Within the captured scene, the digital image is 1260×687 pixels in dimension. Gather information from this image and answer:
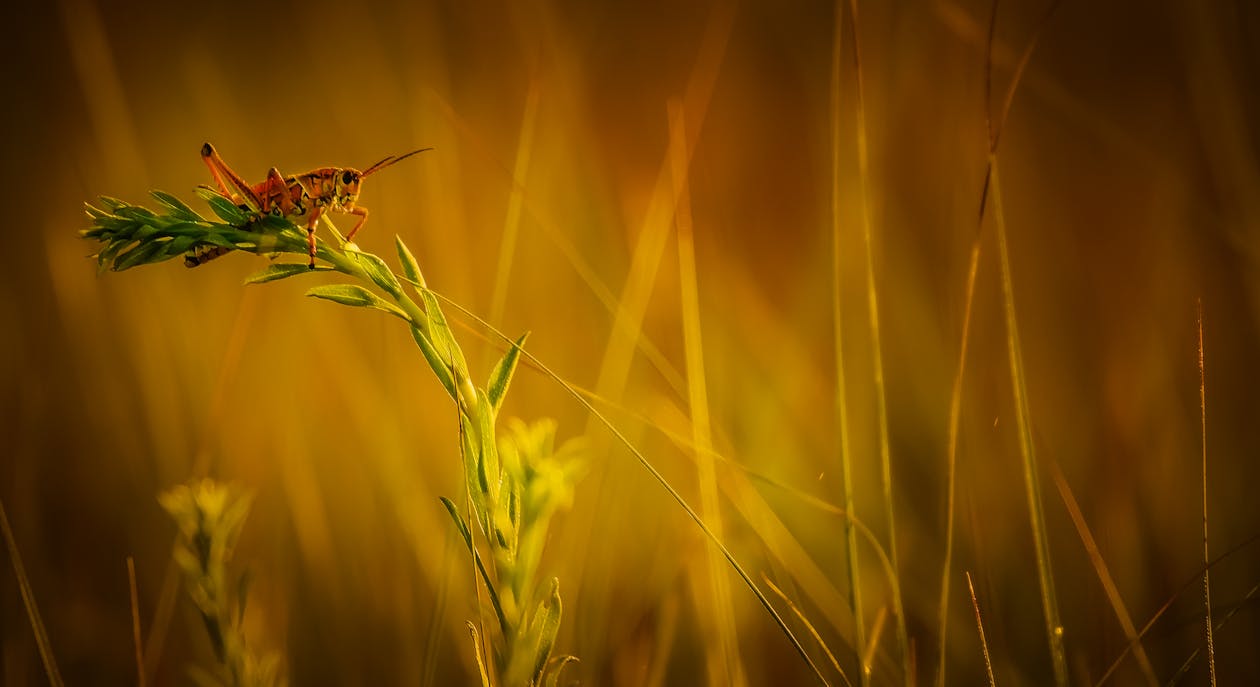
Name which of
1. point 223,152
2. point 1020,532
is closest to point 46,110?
point 223,152

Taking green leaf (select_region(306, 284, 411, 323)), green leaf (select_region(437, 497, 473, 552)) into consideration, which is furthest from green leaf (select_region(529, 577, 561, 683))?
green leaf (select_region(306, 284, 411, 323))

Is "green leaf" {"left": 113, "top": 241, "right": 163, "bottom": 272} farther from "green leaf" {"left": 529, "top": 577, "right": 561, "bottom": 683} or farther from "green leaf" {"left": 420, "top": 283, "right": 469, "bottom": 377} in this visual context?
"green leaf" {"left": 529, "top": 577, "right": 561, "bottom": 683}

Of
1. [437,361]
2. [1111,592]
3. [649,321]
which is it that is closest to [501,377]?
[437,361]

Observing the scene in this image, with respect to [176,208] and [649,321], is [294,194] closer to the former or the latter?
[176,208]

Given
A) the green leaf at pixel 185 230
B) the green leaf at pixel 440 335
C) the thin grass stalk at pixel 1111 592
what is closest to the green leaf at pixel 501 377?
the green leaf at pixel 440 335

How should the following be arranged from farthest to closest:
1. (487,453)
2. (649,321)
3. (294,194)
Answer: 1. (649,321)
2. (294,194)
3. (487,453)

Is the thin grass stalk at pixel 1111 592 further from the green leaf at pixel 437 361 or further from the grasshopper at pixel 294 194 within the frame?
the grasshopper at pixel 294 194
